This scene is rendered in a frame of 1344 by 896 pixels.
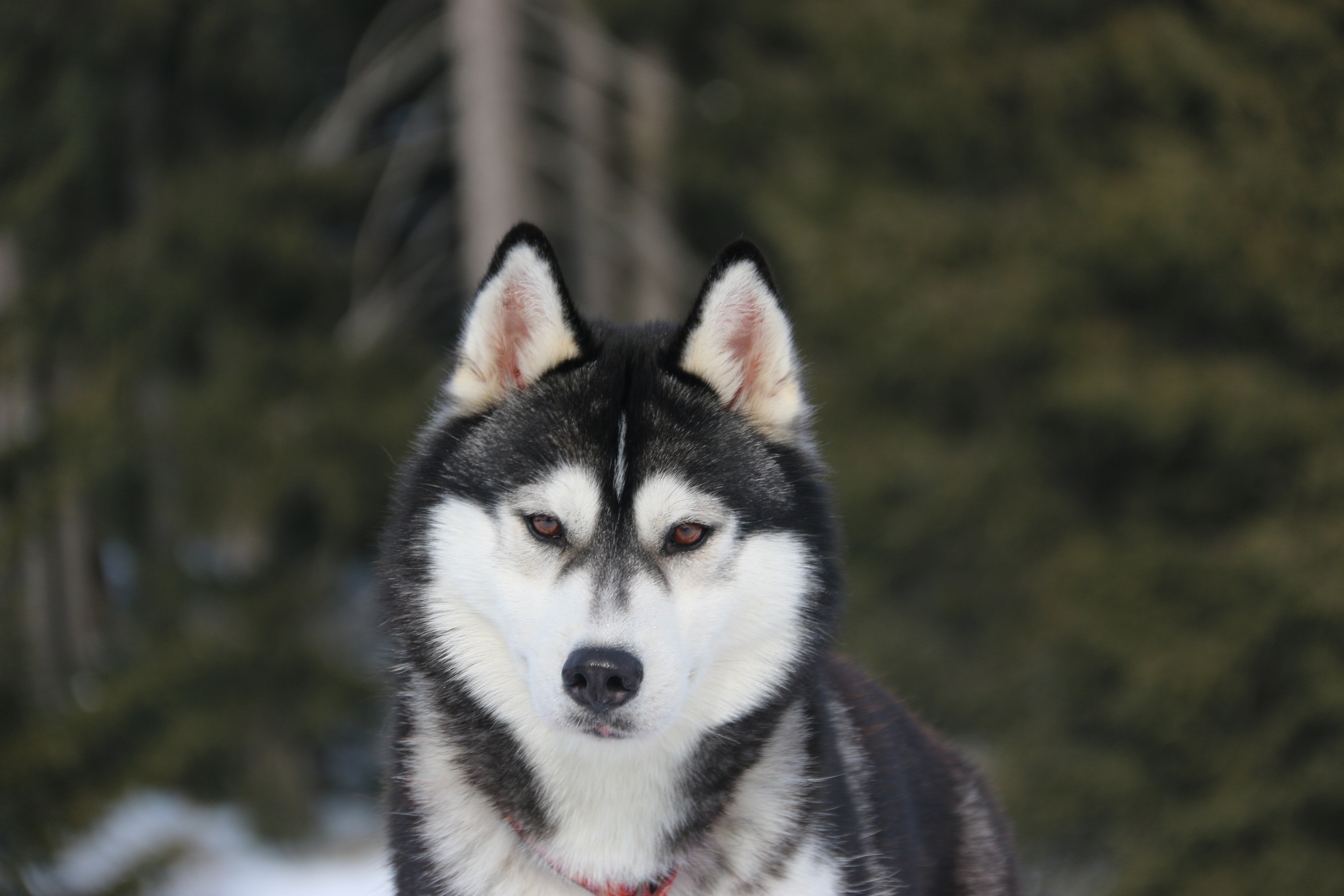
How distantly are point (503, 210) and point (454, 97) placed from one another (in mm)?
1415

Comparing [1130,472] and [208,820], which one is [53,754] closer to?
[208,820]

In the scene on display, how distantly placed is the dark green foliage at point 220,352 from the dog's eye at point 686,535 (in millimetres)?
7883

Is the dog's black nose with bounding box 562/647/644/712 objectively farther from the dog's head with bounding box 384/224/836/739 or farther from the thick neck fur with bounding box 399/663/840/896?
the thick neck fur with bounding box 399/663/840/896

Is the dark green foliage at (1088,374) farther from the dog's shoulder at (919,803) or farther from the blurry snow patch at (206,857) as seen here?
the dog's shoulder at (919,803)

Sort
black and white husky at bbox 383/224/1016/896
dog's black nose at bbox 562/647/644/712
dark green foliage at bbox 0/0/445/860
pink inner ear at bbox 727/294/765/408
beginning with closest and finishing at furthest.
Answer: dog's black nose at bbox 562/647/644/712 → black and white husky at bbox 383/224/1016/896 → pink inner ear at bbox 727/294/765/408 → dark green foliage at bbox 0/0/445/860

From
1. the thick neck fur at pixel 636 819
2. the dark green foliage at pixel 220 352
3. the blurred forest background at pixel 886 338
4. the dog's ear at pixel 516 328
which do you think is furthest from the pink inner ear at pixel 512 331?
the dark green foliage at pixel 220 352

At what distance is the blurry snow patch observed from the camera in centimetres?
551

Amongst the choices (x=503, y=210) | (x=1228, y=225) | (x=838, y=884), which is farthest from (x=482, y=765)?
(x=1228, y=225)

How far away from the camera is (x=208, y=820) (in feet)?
37.0

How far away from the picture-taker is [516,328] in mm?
3244

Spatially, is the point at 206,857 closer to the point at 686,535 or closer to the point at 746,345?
the point at 686,535

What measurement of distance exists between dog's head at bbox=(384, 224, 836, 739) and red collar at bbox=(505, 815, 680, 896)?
346mm

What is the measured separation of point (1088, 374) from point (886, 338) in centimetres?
187

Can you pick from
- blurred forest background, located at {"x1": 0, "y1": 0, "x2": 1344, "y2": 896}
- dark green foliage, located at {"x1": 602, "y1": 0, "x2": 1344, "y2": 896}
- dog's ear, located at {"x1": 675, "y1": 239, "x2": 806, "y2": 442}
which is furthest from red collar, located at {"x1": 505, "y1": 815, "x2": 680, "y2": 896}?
dark green foliage, located at {"x1": 602, "y1": 0, "x2": 1344, "y2": 896}
